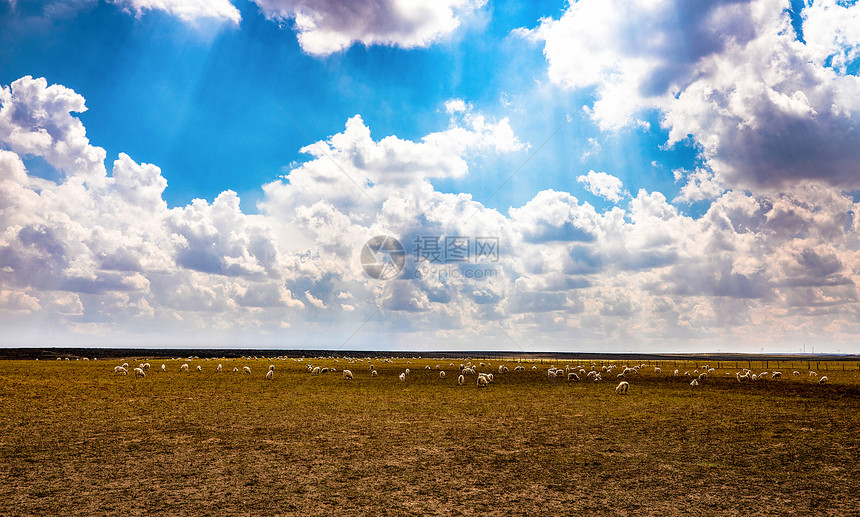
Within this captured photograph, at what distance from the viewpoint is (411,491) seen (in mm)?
11852

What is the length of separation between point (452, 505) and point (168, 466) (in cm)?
851

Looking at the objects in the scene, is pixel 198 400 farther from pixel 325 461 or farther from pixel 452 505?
pixel 452 505

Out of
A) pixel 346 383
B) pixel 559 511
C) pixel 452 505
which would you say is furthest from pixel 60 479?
pixel 346 383

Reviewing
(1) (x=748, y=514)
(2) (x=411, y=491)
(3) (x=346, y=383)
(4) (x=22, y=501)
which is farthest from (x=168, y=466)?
(3) (x=346, y=383)

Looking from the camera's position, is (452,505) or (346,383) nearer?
(452,505)

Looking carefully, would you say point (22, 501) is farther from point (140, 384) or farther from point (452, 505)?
point (140, 384)

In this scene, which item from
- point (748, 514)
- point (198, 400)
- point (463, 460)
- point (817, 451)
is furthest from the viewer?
point (198, 400)

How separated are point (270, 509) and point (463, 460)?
6206 millimetres

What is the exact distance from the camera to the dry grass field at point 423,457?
11.1 meters

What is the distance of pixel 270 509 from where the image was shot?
1053 cm

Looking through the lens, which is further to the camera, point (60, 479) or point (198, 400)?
point (198, 400)

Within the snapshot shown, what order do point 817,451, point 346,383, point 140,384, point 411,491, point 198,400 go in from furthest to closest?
1. point 346,383
2. point 140,384
3. point 198,400
4. point 817,451
5. point 411,491

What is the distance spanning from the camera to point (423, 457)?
15102 millimetres

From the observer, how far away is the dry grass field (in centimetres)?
1105
